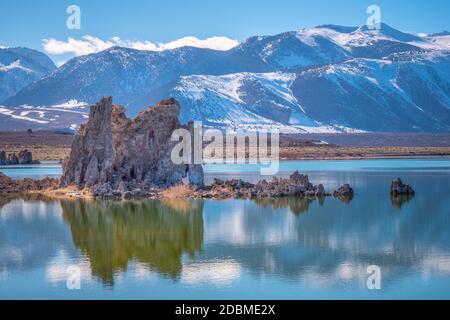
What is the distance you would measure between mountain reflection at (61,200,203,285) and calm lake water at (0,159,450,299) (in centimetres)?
6

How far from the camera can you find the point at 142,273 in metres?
27.2

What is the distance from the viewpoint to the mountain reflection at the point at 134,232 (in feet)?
96.7

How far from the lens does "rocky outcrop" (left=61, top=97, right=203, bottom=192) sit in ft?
169

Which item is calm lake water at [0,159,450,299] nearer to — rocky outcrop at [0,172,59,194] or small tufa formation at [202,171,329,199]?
small tufa formation at [202,171,329,199]

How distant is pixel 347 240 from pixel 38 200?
24159 mm

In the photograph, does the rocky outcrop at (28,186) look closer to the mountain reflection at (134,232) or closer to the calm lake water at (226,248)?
the calm lake water at (226,248)

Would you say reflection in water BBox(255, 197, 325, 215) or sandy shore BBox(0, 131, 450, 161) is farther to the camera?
sandy shore BBox(0, 131, 450, 161)

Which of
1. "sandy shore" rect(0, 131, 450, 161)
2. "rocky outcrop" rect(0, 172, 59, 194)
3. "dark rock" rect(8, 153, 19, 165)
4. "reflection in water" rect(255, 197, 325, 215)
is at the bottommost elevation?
"reflection in water" rect(255, 197, 325, 215)

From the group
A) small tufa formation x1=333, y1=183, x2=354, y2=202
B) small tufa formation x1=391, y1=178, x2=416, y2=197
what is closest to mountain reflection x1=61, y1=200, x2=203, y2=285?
small tufa formation x1=333, y1=183, x2=354, y2=202

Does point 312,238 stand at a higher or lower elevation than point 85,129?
lower

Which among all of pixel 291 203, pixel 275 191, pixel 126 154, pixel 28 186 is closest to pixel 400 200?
pixel 291 203

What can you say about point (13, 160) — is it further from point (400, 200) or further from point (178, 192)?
point (400, 200)

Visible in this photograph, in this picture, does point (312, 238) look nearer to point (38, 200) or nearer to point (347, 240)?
point (347, 240)
